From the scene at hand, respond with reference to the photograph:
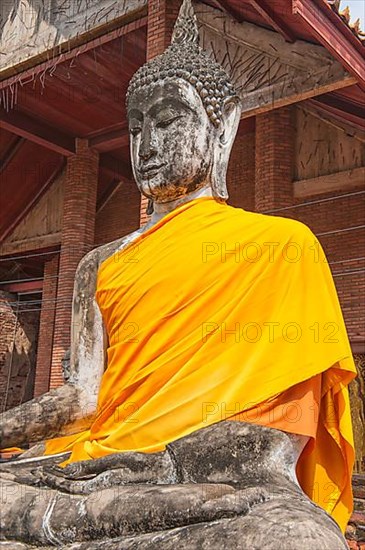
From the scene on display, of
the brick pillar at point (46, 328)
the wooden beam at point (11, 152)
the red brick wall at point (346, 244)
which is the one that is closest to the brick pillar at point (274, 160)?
the red brick wall at point (346, 244)

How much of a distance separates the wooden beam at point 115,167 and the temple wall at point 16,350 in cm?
317

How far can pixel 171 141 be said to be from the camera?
2.23 metres

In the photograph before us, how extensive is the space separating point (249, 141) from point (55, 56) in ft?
11.7

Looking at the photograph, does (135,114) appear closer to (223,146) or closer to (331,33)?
(223,146)

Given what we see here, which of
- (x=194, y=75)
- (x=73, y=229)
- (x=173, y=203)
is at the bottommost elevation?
(x=173, y=203)

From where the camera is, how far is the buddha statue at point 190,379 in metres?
1.57

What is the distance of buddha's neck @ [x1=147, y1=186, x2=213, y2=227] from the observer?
2.33m

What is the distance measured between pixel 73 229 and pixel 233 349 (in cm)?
933

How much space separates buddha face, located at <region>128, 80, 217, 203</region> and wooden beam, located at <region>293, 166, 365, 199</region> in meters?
7.16

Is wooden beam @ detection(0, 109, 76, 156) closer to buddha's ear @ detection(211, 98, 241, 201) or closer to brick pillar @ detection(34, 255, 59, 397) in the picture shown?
brick pillar @ detection(34, 255, 59, 397)

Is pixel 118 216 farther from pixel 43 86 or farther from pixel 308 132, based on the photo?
pixel 308 132

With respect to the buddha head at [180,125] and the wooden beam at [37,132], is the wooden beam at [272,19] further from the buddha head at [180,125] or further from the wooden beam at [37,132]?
the wooden beam at [37,132]

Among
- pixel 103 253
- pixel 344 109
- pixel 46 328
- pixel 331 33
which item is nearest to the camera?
pixel 103 253

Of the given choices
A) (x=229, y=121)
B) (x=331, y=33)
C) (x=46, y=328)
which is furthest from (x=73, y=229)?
(x=229, y=121)
